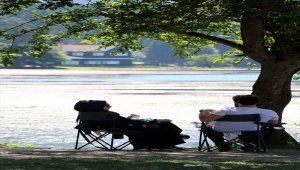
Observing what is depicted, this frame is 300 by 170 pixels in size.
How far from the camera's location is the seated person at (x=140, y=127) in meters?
10.1

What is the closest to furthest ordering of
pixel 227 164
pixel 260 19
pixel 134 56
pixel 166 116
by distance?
1. pixel 227 164
2. pixel 260 19
3. pixel 166 116
4. pixel 134 56

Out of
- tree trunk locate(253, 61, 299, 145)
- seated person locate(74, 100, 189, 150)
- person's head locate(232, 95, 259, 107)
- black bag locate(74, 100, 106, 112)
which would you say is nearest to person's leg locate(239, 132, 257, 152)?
person's head locate(232, 95, 259, 107)

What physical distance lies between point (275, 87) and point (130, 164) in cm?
464

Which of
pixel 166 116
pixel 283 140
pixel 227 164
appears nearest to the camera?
pixel 227 164

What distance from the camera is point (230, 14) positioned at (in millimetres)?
10570

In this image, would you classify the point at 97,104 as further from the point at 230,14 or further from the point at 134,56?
the point at 134,56

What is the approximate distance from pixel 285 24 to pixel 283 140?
2417mm

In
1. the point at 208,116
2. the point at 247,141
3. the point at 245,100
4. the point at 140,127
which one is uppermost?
the point at 245,100

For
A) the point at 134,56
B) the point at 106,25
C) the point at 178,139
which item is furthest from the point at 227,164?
the point at 134,56

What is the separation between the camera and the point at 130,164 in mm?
7652

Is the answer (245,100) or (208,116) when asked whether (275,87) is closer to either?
(245,100)

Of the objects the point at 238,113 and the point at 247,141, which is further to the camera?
the point at 247,141

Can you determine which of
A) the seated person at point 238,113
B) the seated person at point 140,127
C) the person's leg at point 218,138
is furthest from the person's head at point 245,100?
the seated person at point 140,127

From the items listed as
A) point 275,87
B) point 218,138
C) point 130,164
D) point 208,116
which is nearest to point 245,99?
point 208,116
